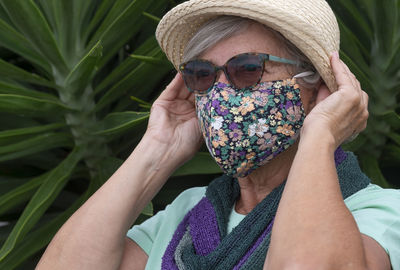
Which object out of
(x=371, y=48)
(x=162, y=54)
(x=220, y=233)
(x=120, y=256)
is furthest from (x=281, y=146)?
(x=371, y=48)

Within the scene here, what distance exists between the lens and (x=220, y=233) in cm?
194

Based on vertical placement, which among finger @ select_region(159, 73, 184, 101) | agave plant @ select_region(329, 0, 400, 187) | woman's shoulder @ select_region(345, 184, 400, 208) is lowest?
agave plant @ select_region(329, 0, 400, 187)

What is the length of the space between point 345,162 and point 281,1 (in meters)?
0.53

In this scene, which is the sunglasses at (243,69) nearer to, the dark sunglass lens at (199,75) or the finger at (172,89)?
the dark sunglass lens at (199,75)

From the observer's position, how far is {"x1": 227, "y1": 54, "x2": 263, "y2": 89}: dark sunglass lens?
1.88 meters

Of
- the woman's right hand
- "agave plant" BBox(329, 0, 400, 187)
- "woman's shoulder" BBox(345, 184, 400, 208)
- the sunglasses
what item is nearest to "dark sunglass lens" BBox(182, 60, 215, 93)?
the sunglasses

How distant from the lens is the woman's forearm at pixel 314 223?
1431 mm

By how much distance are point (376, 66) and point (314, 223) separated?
140 cm

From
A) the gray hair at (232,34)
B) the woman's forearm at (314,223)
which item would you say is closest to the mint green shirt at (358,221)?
the woman's forearm at (314,223)

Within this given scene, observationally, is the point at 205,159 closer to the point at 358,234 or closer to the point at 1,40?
the point at 1,40

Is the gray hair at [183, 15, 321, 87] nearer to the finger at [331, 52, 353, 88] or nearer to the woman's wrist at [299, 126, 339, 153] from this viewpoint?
the finger at [331, 52, 353, 88]

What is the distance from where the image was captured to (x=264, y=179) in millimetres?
1996

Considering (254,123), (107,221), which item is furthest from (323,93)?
(107,221)

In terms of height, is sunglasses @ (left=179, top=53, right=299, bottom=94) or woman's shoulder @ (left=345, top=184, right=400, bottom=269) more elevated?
sunglasses @ (left=179, top=53, right=299, bottom=94)
